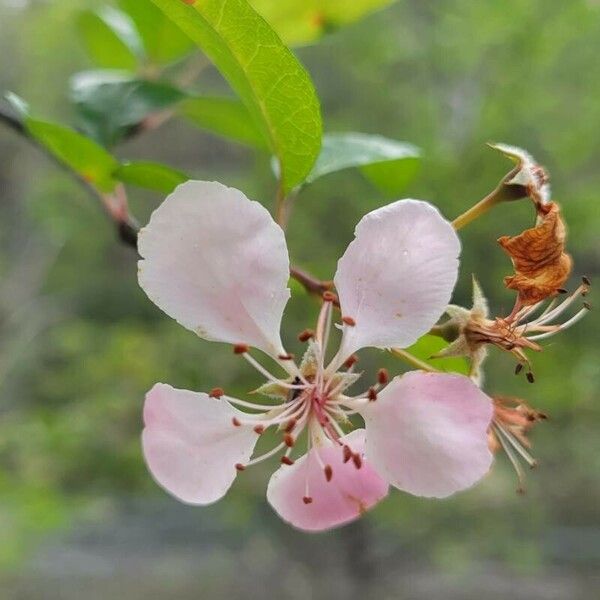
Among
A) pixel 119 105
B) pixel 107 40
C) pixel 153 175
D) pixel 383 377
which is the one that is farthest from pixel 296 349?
pixel 383 377

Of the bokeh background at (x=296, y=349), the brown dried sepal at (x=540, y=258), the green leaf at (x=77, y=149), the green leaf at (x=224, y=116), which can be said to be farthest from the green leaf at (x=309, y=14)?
the bokeh background at (x=296, y=349)

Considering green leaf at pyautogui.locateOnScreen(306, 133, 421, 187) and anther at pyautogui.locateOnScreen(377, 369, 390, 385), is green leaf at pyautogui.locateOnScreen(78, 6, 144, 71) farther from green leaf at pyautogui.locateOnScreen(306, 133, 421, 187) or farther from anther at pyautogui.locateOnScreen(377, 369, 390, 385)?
anther at pyautogui.locateOnScreen(377, 369, 390, 385)

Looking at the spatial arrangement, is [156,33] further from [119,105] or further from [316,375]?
[316,375]

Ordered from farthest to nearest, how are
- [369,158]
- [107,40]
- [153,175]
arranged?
[107,40], [369,158], [153,175]

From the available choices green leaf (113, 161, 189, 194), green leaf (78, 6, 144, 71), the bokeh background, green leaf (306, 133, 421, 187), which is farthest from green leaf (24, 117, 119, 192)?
the bokeh background

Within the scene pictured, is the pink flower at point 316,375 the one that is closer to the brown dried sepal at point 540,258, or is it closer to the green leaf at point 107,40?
the brown dried sepal at point 540,258

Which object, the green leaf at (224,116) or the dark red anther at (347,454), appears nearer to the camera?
the dark red anther at (347,454)
